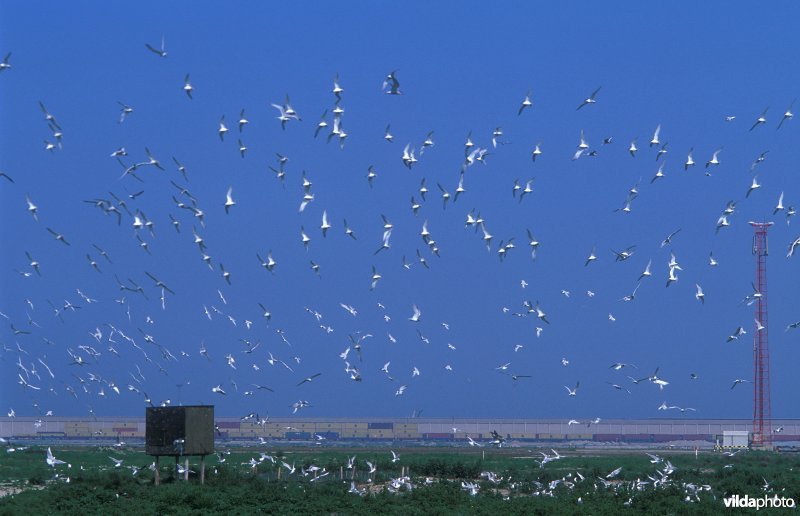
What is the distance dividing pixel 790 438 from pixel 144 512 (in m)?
119

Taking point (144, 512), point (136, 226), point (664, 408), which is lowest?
point (144, 512)

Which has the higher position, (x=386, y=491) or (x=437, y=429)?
(x=437, y=429)

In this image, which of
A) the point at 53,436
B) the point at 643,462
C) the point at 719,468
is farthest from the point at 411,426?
the point at 719,468

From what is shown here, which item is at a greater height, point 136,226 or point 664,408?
point 136,226

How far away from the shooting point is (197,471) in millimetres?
48875

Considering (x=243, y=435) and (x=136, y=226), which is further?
(x=243, y=435)

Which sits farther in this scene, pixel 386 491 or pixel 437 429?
pixel 437 429

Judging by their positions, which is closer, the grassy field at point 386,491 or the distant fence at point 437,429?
the grassy field at point 386,491

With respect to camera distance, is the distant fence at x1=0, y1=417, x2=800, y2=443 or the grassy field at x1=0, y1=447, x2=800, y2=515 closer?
the grassy field at x1=0, y1=447, x2=800, y2=515

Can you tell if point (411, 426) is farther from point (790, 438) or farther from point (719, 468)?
point (719, 468)

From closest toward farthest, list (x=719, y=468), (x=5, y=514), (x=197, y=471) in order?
(x=5, y=514), (x=197, y=471), (x=719, y=468)

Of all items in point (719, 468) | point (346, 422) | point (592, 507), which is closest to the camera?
point (592, 507)

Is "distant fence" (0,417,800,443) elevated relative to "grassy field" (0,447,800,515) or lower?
elevated

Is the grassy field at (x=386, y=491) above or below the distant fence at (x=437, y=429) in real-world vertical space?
below
